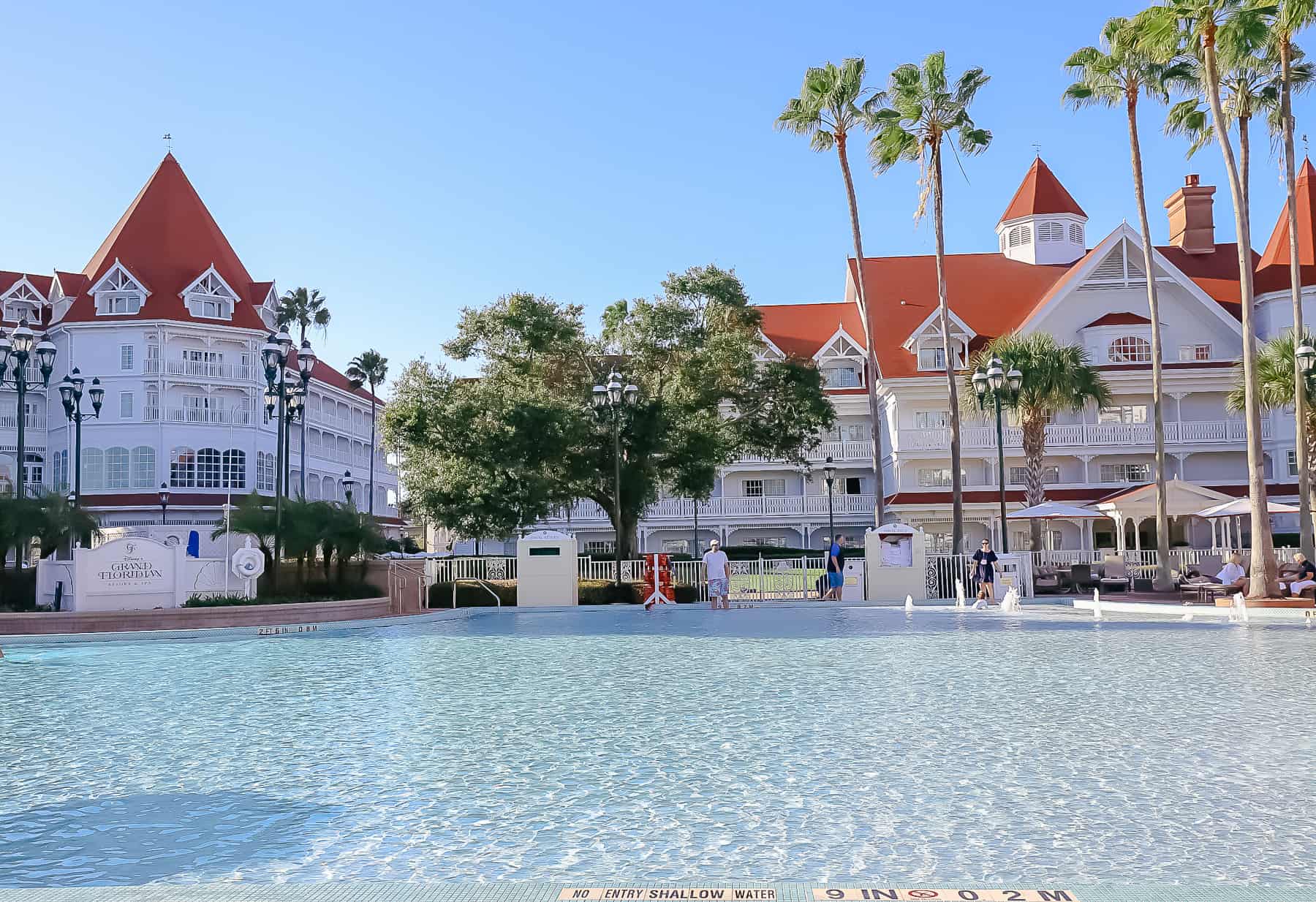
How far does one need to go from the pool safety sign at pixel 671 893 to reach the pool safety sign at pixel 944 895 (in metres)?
0.27

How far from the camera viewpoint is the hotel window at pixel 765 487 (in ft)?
184

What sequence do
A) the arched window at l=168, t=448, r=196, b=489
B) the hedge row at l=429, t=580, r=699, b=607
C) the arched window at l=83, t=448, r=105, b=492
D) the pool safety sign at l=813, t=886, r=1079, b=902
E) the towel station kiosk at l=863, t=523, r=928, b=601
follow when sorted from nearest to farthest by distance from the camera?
the pool safety sign at l=813, t=886, r=1079, b=902 → the hedge row at l=429, t=580, r=699, b=607 → the towel station kiosk at l=863, t=523, r=928, b=601 → the arched window at l=83, t=448, r=105, b=492 → the arched window at l=168, t=448, r=196, b=489

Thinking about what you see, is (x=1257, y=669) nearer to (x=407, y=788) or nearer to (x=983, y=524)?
(x=407, y=788)

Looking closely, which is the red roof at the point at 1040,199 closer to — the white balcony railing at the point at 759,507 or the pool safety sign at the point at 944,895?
the white balcony railing at the point at 759,507

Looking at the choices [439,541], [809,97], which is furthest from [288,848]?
[439,541]

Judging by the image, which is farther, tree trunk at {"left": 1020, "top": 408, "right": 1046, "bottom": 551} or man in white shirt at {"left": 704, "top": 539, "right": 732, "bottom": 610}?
tree trunk at {"left": 1020, "top": 408, "right": 1046, "bottom": 551}

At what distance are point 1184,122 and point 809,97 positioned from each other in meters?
12.2

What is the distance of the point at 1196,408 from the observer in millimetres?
51125

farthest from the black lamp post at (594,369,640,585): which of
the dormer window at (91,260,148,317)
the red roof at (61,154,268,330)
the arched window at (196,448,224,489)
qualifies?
the dormer window at (91,260,148,317)

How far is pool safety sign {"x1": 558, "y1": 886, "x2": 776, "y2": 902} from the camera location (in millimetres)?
4844

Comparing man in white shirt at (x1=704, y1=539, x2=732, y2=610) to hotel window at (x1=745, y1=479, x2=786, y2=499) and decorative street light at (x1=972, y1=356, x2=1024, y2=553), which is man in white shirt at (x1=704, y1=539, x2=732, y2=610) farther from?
hotel window at (x1=745, y1=479, x2=786, y2=499)

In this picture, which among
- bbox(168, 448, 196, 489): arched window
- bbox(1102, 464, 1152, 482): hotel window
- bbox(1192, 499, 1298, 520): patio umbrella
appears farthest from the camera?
bbox(168, 448, 196, 489): arched window

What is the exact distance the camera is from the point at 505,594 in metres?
31.3

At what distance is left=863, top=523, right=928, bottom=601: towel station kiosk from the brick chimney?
33.3 meters
